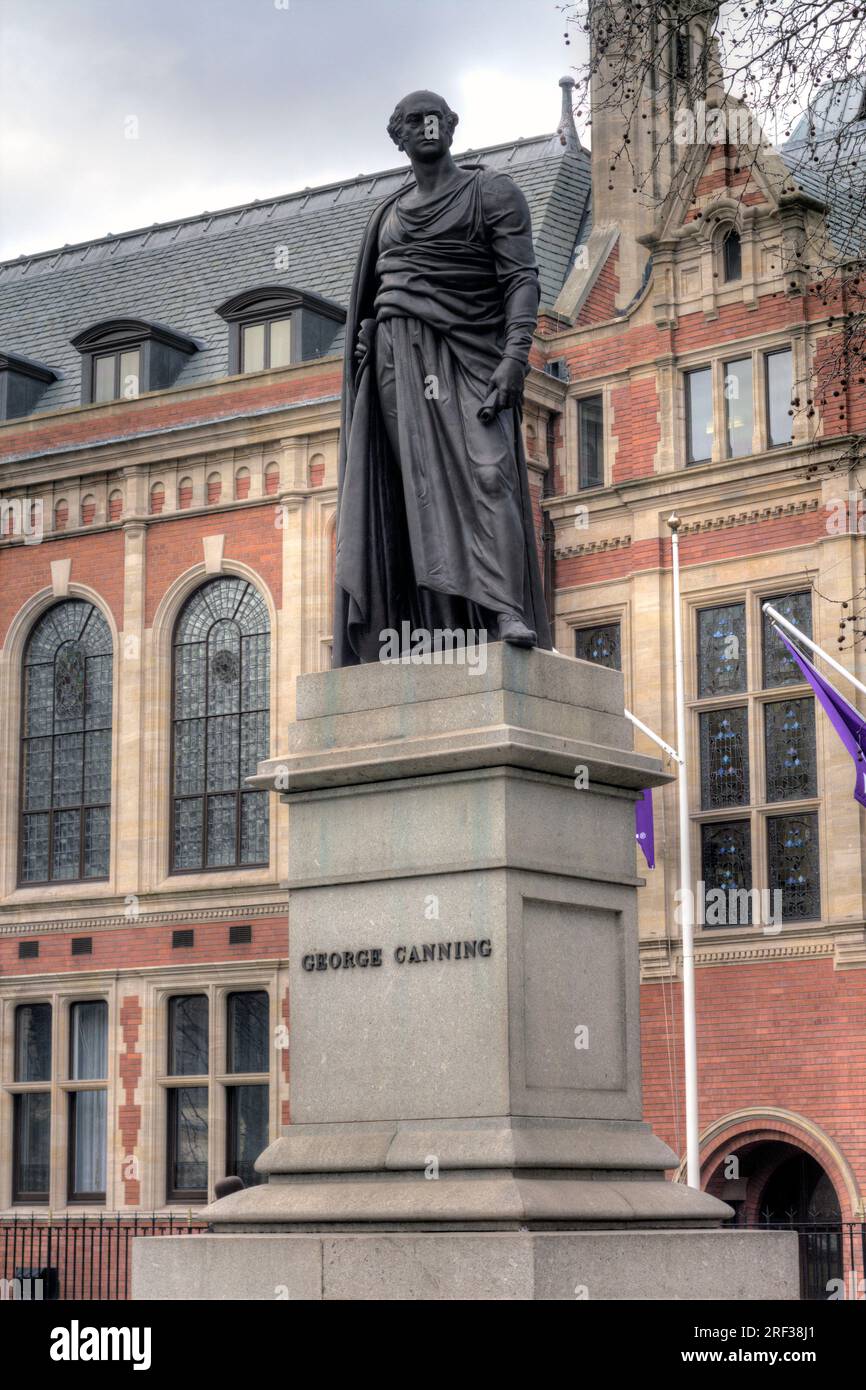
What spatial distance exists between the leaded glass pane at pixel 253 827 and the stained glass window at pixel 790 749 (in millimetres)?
7435

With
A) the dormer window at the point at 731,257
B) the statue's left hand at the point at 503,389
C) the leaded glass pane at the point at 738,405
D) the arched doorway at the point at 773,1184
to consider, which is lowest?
the arched doorway at the point at 773,1184

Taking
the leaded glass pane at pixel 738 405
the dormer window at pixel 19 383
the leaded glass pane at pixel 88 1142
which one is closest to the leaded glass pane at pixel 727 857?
the leaded glass pane at pixel 738 405

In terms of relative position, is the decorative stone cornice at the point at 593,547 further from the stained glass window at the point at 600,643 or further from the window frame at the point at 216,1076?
the window frame at the point at 216,1076

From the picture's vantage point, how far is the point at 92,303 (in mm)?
37844

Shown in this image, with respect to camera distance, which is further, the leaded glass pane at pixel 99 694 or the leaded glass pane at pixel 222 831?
the leaded glass pane at pixel 99 694

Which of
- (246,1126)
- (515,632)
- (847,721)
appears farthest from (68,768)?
(515,632)

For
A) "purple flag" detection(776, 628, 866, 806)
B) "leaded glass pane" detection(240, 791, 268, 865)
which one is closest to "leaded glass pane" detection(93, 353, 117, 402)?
"leaded glass pane" detection(240, 791, 268, 865)

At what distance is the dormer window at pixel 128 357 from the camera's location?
34.2 m

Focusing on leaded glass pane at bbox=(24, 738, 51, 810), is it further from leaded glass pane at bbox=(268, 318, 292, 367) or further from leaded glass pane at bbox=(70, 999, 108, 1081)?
leaded glass pane at bbox=(268, 318, 292, 367)

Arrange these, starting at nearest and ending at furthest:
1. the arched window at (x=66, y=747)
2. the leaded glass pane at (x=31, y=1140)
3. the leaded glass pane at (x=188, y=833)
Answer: the leaded glass pane at (x=188, y=833) < the leaded glass pane at (x=31, y=1140) < the arched window at (x=66, y=747)

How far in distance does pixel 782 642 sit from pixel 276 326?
10.1 m

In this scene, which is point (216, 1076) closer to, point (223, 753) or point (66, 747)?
point (223, 753)

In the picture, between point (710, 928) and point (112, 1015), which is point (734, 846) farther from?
A: point (112, 1015)
